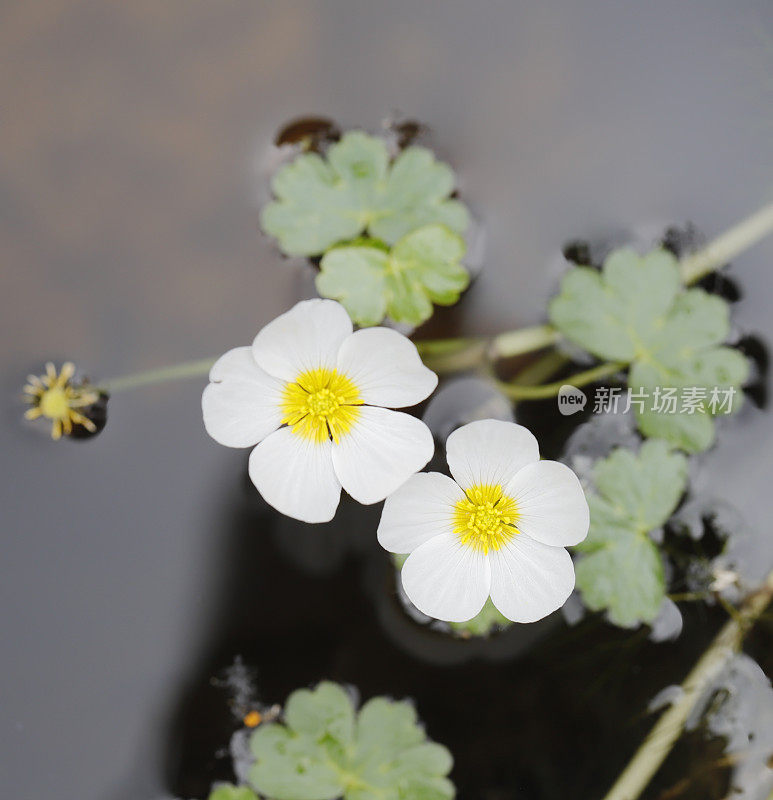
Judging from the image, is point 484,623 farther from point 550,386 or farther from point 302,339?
point 302,339

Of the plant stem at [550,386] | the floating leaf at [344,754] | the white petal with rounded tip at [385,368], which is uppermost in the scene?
the plant stem at [550,386]

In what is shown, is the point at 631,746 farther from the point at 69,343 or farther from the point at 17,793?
the point at 69,343

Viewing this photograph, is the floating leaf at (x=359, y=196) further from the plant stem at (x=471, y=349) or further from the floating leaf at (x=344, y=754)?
the floating leaf at (x=344, y=754)

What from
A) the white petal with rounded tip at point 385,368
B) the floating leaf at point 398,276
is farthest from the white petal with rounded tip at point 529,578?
the floating leaf at point 398,276

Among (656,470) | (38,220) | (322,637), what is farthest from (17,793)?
(656,470)

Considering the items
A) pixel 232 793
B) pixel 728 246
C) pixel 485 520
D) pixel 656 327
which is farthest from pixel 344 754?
pixel 728 246

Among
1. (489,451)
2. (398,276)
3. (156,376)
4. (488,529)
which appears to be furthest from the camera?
(156,376)
